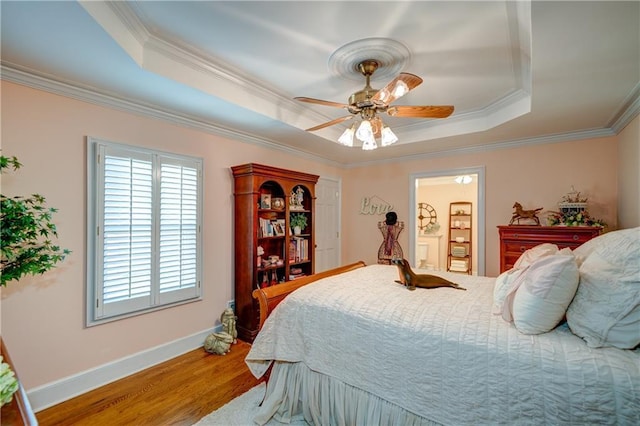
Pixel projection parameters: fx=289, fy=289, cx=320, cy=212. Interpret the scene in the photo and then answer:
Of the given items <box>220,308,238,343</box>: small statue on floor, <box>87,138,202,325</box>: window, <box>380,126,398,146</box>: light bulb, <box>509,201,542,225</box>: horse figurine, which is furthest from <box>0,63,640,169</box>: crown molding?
<box>220,308,238,343</box>: small statue on floor

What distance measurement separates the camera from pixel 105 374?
2.44m

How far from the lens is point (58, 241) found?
222 centimetres

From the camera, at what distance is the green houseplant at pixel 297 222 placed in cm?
404

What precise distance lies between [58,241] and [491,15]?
341cm

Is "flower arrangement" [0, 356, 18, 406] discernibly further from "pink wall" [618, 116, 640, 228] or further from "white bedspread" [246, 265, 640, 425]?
"pink wall" [618, 116, 640, 228]

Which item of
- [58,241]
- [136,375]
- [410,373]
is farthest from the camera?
[136,375]

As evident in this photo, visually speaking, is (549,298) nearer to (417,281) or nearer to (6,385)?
(417,281)

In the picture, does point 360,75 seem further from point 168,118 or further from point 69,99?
point 69,99

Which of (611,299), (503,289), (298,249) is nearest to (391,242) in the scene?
(298,249)

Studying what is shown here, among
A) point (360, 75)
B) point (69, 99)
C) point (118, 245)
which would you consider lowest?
point (118, 245)

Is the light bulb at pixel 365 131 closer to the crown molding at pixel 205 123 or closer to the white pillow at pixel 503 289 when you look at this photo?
the white pillow at pixel 503 289

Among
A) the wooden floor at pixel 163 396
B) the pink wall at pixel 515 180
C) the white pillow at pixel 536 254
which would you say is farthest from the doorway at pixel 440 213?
the wooden floor at pixel 163 396

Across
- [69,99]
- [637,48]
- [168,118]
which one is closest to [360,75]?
[637,48]

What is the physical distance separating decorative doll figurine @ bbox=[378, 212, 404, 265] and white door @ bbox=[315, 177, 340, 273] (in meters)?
0.84
